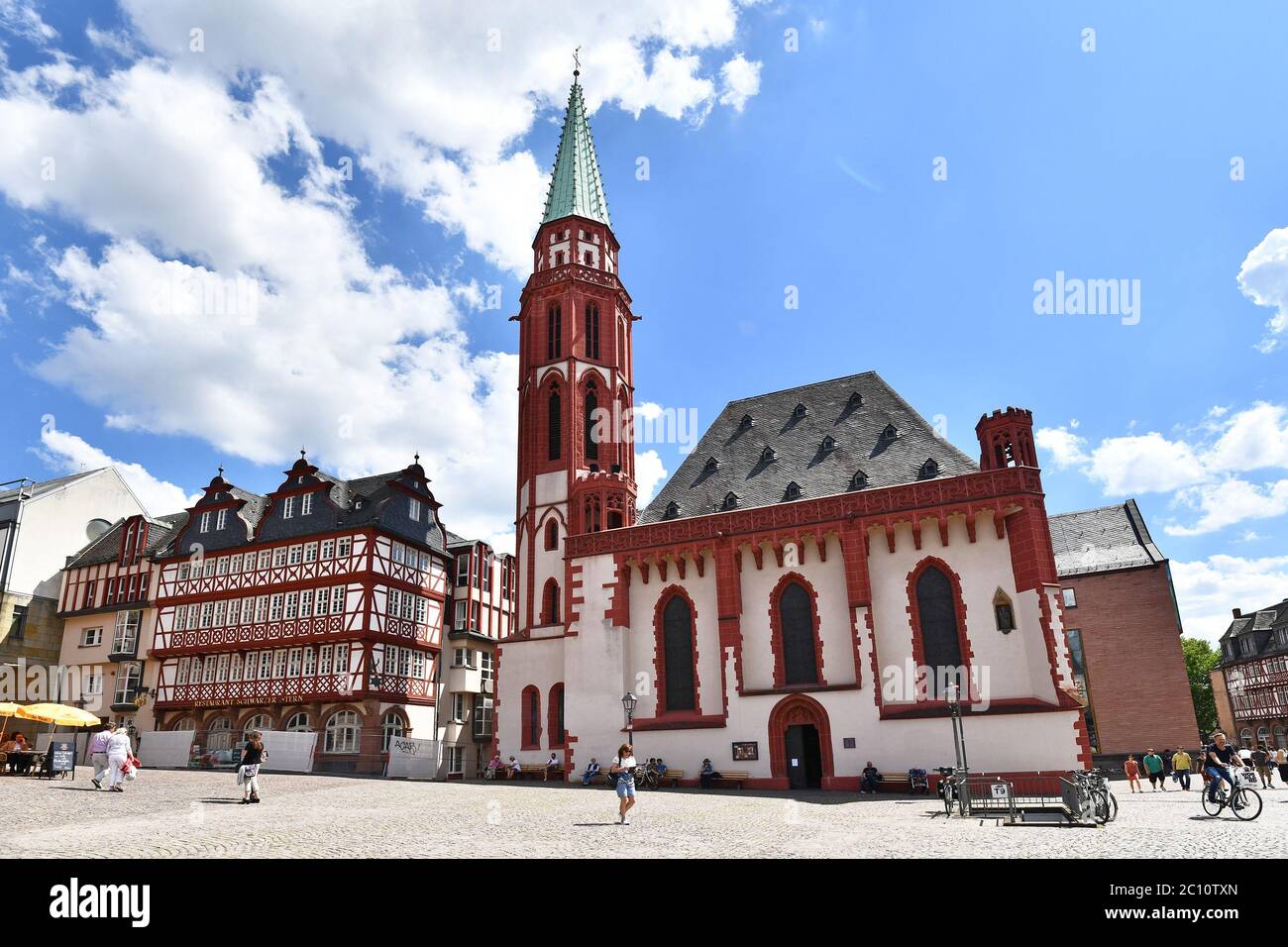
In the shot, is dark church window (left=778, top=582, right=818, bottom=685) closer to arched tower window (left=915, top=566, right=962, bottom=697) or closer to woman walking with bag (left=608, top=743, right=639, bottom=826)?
arched tower window (left=915, top=566, right=962, bottom=697)

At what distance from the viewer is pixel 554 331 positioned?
4178cm

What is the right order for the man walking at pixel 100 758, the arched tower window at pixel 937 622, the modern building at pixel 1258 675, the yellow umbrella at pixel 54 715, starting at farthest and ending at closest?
the modern building at pixel 1258 675 → the arched tower window at pixel 937 622 → the yellow umbrella at pixel 54 715 → the man walking at pixel 100 758

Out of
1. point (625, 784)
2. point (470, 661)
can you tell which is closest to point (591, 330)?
point (470, 661)

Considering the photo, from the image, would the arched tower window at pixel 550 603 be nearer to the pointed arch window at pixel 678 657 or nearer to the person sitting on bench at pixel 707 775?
the pointed arch window at pixel 678 657

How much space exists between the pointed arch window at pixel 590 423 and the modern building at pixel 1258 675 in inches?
2808

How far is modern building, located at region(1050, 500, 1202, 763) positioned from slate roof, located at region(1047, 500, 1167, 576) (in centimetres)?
9

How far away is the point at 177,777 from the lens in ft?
91.1

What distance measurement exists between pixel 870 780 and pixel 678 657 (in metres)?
8.50

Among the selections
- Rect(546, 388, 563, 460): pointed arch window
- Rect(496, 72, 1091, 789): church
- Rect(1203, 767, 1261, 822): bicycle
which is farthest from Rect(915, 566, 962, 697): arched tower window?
Rect(546, 388, 563, 460): pointed arch window

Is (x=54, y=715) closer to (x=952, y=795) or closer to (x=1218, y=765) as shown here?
(x=952, y=795)

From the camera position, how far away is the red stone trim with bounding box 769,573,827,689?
29766mm

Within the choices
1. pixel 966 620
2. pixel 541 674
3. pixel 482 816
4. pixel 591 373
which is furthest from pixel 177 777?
pixel 966 620

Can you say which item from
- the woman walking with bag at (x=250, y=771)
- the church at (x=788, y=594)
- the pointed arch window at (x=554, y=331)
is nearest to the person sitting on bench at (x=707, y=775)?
the church at (x=788, y=594)

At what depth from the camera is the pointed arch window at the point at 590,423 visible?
130ft
